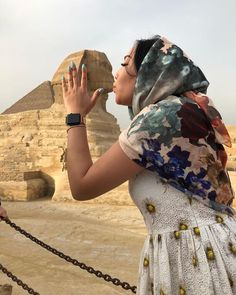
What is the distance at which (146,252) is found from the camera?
50.4 inches

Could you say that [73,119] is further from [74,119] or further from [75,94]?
[75,94]

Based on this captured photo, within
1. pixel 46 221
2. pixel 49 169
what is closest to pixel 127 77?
pixel 46 221

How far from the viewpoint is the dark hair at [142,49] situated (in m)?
1.34

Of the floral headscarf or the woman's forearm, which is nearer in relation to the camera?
the floral headscarf

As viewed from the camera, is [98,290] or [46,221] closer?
[98,290]

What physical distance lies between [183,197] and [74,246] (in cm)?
506

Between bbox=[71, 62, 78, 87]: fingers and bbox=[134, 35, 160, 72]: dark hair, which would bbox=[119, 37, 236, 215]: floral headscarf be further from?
bbox=[71, 62, 78, 87]: fingers

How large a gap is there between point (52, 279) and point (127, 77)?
11.6 ft

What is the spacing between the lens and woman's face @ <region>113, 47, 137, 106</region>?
4.50 ft

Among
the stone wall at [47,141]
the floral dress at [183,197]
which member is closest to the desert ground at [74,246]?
the stone wall at [47,141]

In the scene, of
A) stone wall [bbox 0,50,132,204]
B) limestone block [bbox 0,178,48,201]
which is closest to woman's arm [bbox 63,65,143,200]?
stone wall [bbox 0,50,132,204]

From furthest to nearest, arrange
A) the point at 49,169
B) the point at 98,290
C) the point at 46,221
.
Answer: the point at 49,169
the point at 46,221
the point at 98,290

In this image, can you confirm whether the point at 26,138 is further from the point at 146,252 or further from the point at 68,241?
the point at 146,252

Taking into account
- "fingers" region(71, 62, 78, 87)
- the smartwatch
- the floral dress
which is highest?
"fingers" region(71, 62, 78, 87)
